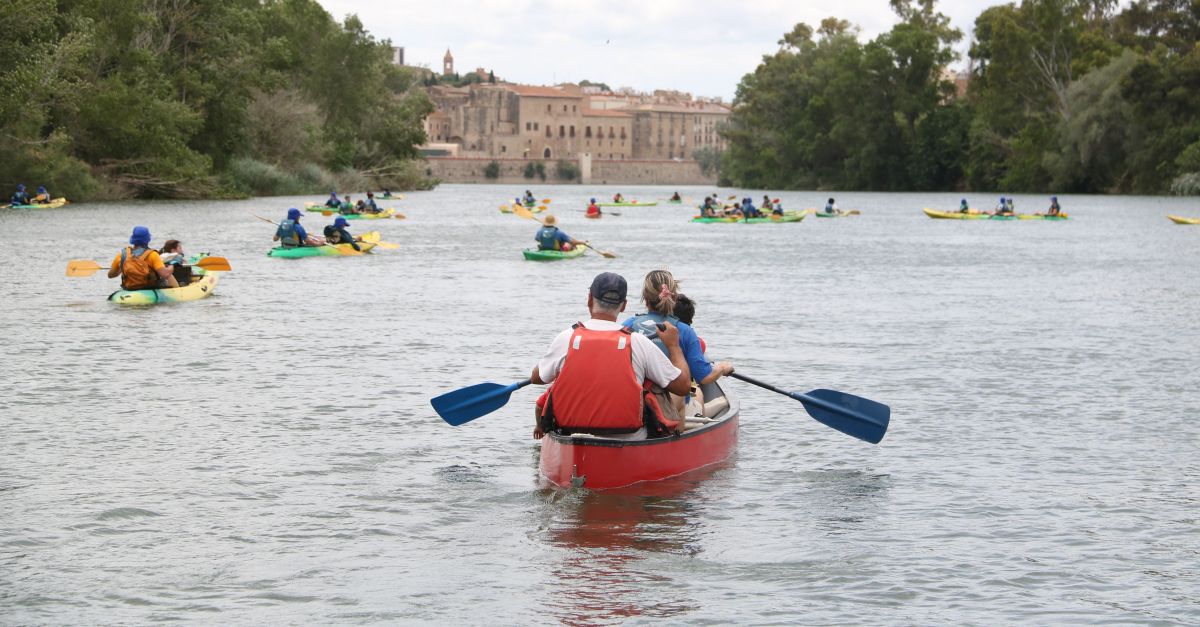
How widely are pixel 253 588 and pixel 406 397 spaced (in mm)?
6941

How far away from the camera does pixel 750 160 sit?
456 feet

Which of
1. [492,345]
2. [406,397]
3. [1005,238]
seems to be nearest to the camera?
[406,397]

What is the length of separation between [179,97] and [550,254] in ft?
142

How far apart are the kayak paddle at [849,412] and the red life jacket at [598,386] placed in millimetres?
2451

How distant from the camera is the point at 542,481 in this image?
11039 millimetres

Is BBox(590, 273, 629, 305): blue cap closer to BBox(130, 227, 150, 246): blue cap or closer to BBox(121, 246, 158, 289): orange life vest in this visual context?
BBox(130, 227, 150, 246): blue cap

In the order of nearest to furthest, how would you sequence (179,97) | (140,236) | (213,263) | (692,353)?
(692,353), (140,236), (213,263), (179,97)

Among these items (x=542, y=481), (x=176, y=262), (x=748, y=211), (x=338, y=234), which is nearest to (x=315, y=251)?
(x=338, y=234)

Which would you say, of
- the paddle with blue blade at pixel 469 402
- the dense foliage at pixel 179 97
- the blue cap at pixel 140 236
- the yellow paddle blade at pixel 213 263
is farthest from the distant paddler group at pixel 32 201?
the paddle with blue blade at pixel 469 402

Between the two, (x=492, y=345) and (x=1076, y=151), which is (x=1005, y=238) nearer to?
(x=492, y=345)

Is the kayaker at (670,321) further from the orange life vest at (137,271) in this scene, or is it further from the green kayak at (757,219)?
the green kayak at (757,219)

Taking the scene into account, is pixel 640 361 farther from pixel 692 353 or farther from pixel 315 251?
pixel 315 251

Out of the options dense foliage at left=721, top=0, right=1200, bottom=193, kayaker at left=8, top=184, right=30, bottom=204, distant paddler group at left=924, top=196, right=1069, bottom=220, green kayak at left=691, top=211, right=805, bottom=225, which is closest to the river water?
kayaker at left=8, top=184, right=30, bottom=204

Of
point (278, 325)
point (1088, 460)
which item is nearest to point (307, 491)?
point (1088, 460)
